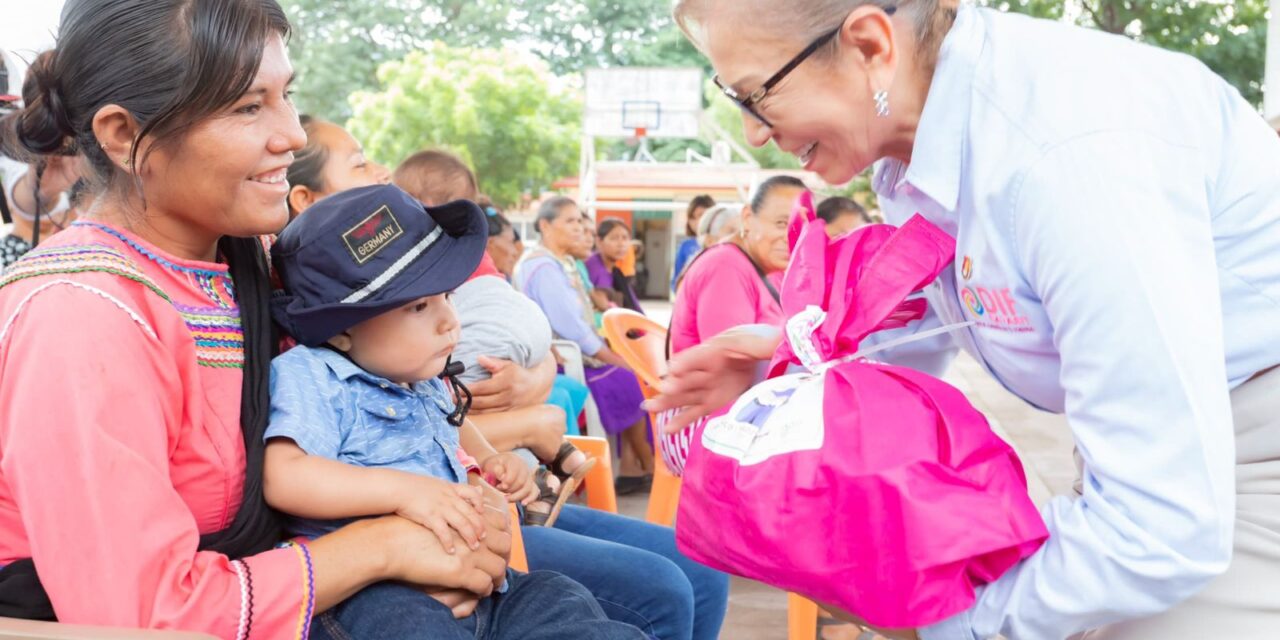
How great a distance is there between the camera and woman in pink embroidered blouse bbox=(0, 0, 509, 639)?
1396mm

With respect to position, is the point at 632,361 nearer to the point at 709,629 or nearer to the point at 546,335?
the point at 546,335

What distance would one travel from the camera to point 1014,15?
1.55 meters

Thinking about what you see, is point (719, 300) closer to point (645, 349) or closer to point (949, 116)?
point (645, 349)

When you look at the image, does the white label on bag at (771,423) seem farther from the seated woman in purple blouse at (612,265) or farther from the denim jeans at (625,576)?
the seated woman in purple blouse at (612,265)

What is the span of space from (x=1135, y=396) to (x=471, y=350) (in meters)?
2.07

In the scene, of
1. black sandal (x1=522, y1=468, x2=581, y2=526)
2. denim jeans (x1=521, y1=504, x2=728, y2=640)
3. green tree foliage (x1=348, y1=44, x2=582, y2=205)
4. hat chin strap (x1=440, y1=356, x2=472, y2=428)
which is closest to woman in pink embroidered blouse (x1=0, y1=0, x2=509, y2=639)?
hat chin strap (x1=440, y1=356, x2=472, y2=428)

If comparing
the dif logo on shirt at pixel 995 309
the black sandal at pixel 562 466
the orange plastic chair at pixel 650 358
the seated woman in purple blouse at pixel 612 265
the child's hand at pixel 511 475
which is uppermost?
the dif logo on shirt at pixel 995 309

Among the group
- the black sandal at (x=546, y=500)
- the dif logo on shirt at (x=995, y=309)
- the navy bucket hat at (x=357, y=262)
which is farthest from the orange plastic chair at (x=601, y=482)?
the dif logo on shirt at (x=995, y=309)

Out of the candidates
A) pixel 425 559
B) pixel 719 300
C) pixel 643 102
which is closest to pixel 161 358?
pixel 425 559

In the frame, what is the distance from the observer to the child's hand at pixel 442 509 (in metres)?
1.72

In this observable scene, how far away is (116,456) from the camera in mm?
1400

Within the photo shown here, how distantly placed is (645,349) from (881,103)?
11.9ft

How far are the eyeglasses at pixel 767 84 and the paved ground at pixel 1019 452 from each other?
2.23 metres

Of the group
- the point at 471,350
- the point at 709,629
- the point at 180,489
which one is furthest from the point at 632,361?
the point at 180,489
